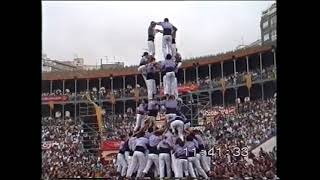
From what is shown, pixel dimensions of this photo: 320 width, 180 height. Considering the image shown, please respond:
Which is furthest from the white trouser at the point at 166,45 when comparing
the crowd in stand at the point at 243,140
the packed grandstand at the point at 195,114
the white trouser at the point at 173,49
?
the crowd in stand at the point at 243,140

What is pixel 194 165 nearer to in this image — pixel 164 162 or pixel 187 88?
pixel 164 162

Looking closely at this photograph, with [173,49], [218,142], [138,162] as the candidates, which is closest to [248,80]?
[218,142]

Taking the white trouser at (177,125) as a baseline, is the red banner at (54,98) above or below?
above

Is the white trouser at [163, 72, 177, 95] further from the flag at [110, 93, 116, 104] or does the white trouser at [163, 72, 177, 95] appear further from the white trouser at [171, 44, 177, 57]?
the flag at [110, 93, 116, 104]

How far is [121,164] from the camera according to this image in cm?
852

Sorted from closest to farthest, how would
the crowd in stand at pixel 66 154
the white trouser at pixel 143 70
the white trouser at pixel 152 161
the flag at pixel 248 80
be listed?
the white trouser at pixel 152 161 → the crowd in stand at pixel 66 154 → the white trouser at pixel 143 70 → the flag at pixel 248 80

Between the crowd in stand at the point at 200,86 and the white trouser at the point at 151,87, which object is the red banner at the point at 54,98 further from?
the white trouser at the point at 151,87

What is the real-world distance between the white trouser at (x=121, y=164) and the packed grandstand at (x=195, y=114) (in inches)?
2.3

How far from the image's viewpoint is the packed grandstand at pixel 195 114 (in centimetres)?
836

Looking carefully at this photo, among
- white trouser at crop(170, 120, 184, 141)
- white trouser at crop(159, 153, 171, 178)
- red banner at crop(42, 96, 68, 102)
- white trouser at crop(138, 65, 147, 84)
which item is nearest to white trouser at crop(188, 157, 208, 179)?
white trouser at crop(159, 153, 171, 178)
